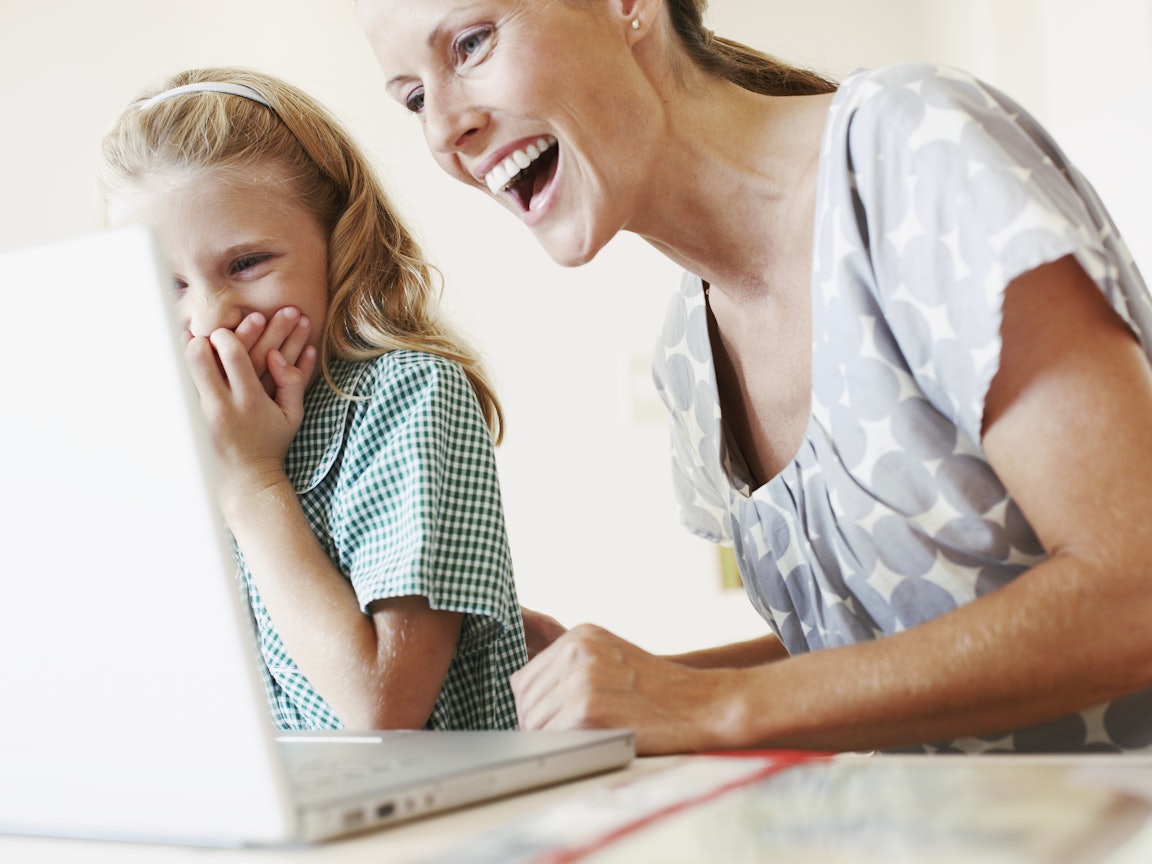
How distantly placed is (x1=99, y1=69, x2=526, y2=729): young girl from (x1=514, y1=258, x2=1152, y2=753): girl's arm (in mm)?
246

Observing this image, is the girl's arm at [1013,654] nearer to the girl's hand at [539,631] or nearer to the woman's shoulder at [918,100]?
the woman's shoulder at [918,100]

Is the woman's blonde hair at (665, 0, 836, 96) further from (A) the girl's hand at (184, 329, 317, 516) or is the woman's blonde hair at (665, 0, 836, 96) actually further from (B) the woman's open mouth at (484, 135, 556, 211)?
(A) the girl's hand at (184, 329, 317, 516)

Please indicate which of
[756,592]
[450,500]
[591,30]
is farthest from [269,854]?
[591,30]

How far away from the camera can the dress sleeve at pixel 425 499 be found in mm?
987

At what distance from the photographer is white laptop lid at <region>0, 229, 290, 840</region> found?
0.48 metres

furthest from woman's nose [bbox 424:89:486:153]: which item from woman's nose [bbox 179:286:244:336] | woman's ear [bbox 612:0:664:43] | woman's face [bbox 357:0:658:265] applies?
woman's nose [bbox 179:286:244:336]

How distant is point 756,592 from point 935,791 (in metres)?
0.61

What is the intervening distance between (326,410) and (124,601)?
66 cm

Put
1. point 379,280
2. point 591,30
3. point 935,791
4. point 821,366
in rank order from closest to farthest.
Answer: point 935,791, point 821,366, point 591,30, point 379,280

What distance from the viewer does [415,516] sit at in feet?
3.25

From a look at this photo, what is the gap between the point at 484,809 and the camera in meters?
0.57

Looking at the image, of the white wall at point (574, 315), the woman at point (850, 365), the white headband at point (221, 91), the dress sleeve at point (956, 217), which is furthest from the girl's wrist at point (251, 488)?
the white wall at point (574, 315)

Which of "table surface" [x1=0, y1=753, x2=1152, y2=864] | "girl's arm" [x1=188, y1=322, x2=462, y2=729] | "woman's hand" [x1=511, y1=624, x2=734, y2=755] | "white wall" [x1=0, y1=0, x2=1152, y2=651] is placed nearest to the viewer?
"table surface" [x1=0, y1=753, x2=1152, y2=864]

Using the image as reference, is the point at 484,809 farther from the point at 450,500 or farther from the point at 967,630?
the point at 450,500
